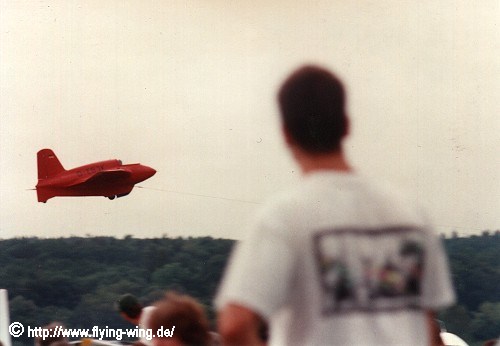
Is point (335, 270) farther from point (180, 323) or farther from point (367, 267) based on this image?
point (180, 323)

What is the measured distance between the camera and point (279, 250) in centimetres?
106

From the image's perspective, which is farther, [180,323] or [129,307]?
[129,307]

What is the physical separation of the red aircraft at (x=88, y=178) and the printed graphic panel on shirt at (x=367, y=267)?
8.89ft

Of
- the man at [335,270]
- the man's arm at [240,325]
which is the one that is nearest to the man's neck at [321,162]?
the man at [335,270]

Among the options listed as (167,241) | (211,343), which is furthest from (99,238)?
(211,343)

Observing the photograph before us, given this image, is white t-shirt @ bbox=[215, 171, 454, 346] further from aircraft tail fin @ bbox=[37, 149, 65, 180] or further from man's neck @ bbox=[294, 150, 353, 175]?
aircraft tail fin @ bbox=[37, 149, 65, 180]

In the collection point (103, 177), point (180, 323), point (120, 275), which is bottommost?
point (180, 323)

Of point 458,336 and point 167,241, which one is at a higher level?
Answer: point 167,241

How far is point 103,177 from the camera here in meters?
3.91

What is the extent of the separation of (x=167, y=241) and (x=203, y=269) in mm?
552

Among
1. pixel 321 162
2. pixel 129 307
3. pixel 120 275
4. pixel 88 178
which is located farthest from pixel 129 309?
pixel 321 162

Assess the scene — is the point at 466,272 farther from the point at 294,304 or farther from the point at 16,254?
the point at 294,304

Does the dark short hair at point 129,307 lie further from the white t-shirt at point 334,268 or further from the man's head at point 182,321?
the white t-shirt at point 334,268

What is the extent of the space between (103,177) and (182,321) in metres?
2.53
